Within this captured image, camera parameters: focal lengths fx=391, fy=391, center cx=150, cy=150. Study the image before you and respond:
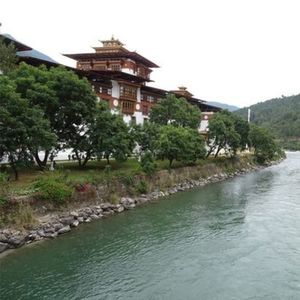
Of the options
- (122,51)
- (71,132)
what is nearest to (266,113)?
(122,51)

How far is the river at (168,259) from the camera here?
42.8 ft

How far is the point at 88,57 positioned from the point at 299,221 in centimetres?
3338

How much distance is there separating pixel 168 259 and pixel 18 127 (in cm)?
1085

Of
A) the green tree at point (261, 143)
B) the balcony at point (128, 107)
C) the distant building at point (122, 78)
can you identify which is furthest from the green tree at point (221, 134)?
the green tree at point (261, 143)

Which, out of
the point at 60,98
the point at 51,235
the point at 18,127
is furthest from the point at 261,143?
the point at 51,235

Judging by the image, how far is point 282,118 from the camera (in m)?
150

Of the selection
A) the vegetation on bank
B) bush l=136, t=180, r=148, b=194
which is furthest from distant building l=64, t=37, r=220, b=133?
bush l=136, t=180, r=148, b=194

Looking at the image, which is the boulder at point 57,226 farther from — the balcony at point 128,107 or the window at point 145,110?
the window at point 145,110

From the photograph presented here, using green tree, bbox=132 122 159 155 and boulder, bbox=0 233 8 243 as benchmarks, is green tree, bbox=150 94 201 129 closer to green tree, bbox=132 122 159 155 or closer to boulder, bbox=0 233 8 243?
green tree, bbox=132 122 159 155

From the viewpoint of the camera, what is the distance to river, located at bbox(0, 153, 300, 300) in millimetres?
13047

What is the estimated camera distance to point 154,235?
1927cm

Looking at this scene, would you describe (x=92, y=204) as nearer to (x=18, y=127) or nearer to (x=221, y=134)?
(x=18, y=127)

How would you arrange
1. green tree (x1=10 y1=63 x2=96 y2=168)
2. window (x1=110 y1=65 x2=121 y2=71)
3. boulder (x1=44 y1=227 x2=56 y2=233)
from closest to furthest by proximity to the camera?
boulder (x1=44 y1=227 x2=56 y2=233)
green tree (x1=10 y1=63 x2=96 y2=168)
window (x1=110 y1=65 x2=121 y2=71)

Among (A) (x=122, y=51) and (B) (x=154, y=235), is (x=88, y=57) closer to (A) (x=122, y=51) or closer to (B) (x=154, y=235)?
(A) (x=122, y=51)
